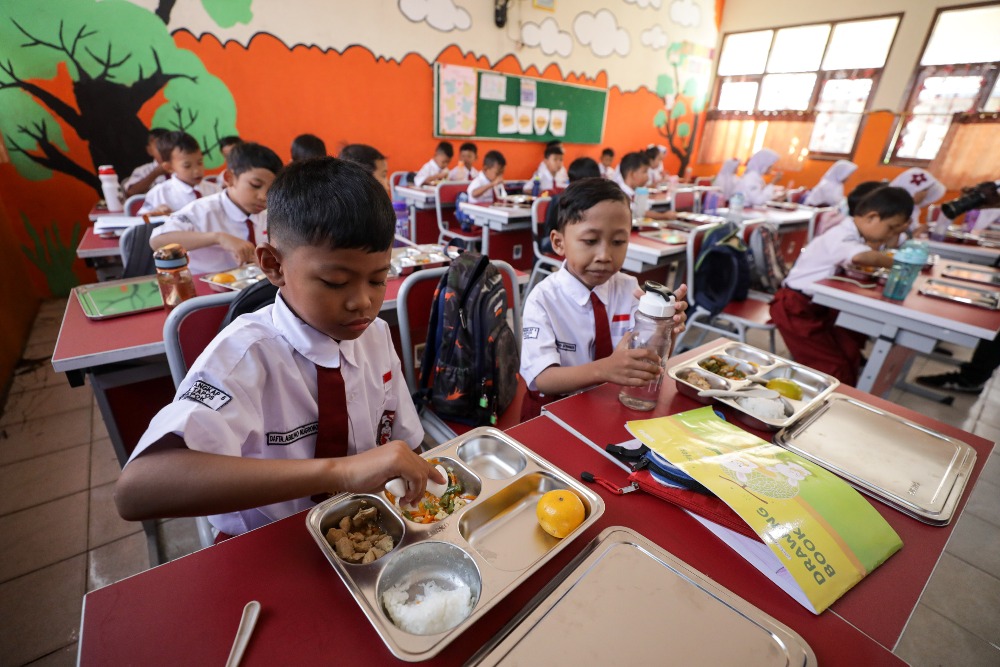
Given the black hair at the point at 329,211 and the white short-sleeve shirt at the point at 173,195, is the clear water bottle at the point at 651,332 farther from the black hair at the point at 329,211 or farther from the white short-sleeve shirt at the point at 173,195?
the white short-sleeve shirt at the point at 173,195

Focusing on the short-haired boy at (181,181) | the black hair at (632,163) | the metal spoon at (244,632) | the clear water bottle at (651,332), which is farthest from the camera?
the black hair at (632,163)

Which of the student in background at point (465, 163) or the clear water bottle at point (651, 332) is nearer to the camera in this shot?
the clear water bottle at point (651, 332)

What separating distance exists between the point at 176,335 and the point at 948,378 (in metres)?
4.53

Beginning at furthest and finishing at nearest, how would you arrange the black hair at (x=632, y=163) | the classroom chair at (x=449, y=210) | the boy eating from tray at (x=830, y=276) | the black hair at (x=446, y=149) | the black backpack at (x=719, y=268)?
1. the black hair at (x=446, y=149)
2. the classroom chair at (x=449, y=210)
3. the black hair at (x=632, y=163)
4. the black backpack at (x=719, y=268)
5. the boy eating from tray at (x=830, y=276)

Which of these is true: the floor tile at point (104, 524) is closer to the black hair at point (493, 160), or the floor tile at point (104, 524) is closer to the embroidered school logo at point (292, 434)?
the embroidered school logo at point (292, 434)

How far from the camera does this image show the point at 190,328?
3.88 feet

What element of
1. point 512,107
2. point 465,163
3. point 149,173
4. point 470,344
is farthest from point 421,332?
point 512,107

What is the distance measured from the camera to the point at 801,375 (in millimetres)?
1298

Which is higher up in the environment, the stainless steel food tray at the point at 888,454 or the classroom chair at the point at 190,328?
the classroom chair at the point at 190,328

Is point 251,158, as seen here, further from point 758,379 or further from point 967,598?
point 967,598

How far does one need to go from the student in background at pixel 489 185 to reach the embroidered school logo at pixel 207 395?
12.8ft

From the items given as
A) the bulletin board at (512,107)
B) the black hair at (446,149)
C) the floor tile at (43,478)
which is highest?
the bulletin board at (512,107)

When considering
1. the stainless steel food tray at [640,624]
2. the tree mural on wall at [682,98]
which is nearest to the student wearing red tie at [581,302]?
the stainless steel food tray at [640,624]

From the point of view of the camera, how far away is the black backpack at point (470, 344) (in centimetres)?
136
